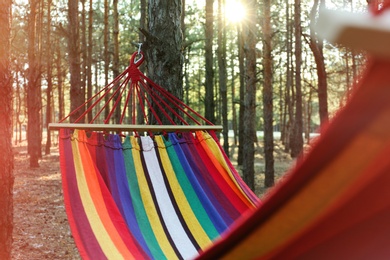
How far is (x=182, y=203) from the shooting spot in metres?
2.89

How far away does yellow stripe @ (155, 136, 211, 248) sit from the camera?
2625 millimetres

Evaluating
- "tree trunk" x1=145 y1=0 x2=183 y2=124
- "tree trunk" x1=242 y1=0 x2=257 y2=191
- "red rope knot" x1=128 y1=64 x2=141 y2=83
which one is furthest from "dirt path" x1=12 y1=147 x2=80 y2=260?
"tree trunk" x1=242 y1=0 x2=257 y2=191

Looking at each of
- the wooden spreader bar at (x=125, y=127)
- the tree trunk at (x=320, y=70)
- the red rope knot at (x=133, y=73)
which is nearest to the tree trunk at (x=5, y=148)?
the wooden spreader bar at (x=125, y=127)

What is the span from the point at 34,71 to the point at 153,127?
8.71m

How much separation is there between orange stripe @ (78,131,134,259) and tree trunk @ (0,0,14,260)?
1.75 feet

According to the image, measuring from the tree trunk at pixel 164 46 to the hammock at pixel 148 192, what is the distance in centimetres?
80

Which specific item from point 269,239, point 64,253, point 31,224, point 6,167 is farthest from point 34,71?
point 269,239

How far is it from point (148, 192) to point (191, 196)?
294mm

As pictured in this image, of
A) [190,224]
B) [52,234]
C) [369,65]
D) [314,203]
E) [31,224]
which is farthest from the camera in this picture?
[31,224]

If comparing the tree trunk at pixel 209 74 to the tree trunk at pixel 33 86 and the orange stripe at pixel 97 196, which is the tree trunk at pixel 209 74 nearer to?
the tree trunk at pixel 33 86

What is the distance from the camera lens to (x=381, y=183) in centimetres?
80

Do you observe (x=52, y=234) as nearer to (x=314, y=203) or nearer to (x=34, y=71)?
(x=314, y=203)

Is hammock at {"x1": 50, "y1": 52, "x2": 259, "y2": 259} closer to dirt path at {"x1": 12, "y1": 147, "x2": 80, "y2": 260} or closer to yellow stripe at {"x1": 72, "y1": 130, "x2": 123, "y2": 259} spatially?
yellow stripe at {"x1": 72, "y1": 130, "x2": 123, "y2": 259}

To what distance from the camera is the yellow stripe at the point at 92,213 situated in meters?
2.20
